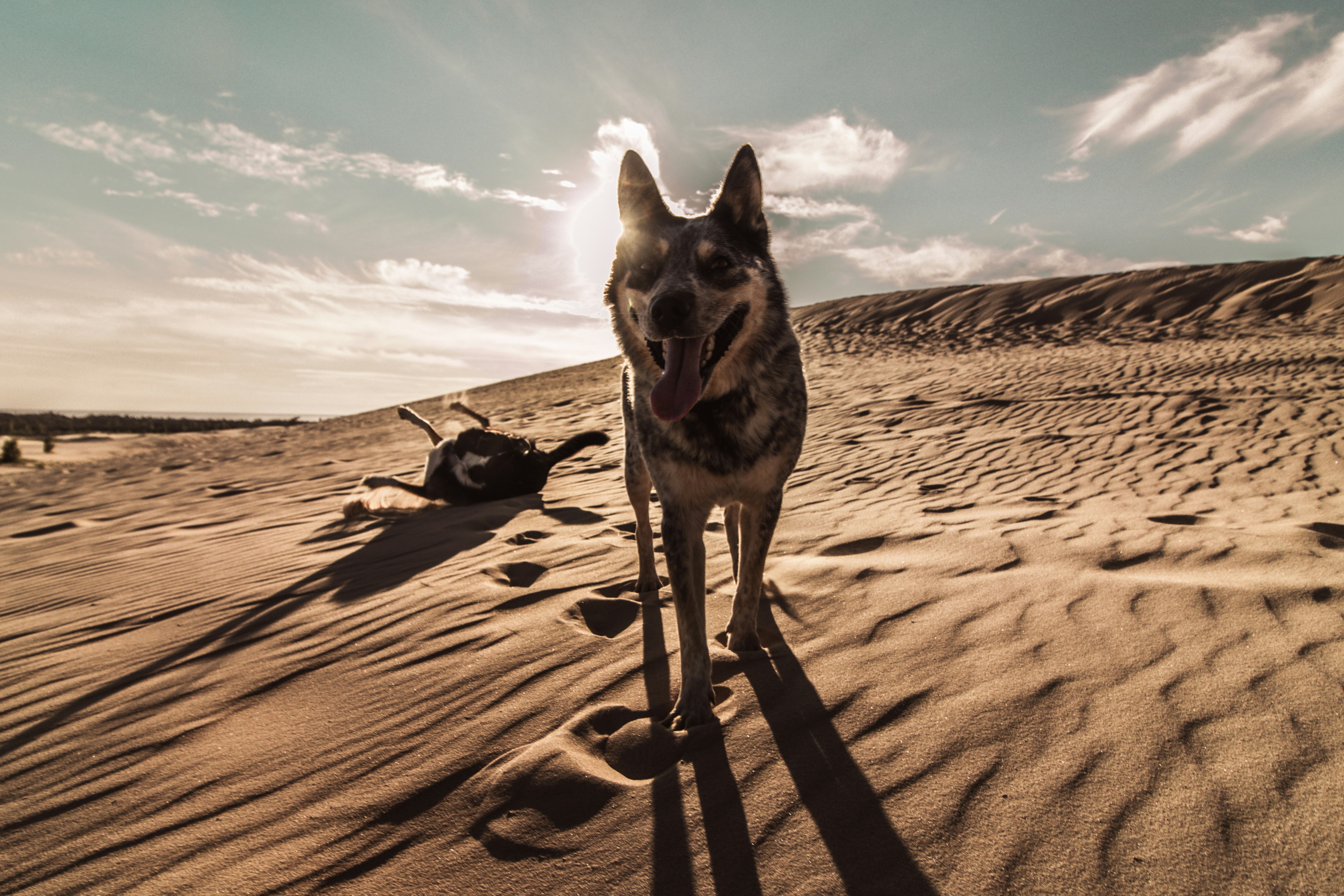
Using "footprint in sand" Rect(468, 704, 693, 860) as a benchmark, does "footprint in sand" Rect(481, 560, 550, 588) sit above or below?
above

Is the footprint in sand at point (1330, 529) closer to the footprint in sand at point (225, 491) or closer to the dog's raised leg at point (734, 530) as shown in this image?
the dog's raised leg at point (734, 530)

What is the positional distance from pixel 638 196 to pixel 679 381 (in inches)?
43.5

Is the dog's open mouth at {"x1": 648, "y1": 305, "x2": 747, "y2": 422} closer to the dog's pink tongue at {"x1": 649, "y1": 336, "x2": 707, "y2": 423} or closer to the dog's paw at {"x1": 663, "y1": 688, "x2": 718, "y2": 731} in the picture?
the dog's pink tongue at {"x1": 649, "y1": 336, "x2": 707, "y2": 423}

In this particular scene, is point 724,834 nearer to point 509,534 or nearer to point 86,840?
point 86,840

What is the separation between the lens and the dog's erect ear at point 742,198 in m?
2.61

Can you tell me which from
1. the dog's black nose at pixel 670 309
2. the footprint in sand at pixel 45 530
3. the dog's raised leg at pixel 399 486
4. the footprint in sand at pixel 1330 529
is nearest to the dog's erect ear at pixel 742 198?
the dog's black nose at pixel 670 309

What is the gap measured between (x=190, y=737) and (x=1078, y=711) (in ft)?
9.74

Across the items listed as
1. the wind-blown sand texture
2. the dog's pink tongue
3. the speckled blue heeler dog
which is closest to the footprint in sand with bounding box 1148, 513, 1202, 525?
the wind-blown sand texture

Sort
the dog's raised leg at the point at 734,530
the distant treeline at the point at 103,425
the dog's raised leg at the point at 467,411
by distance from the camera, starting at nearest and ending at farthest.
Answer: the dog's raised leg at the point at 734,530
the dog's raised leg at the point at 467,411
the distant treeline at the point at 103,425

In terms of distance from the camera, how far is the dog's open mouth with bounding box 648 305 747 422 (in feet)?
7.23

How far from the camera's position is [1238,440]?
540cm

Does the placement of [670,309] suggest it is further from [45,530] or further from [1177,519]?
[45,530]

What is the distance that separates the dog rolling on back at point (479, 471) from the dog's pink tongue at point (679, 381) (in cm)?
354

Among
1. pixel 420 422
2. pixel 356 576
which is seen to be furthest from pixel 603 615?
pixel 420 422
